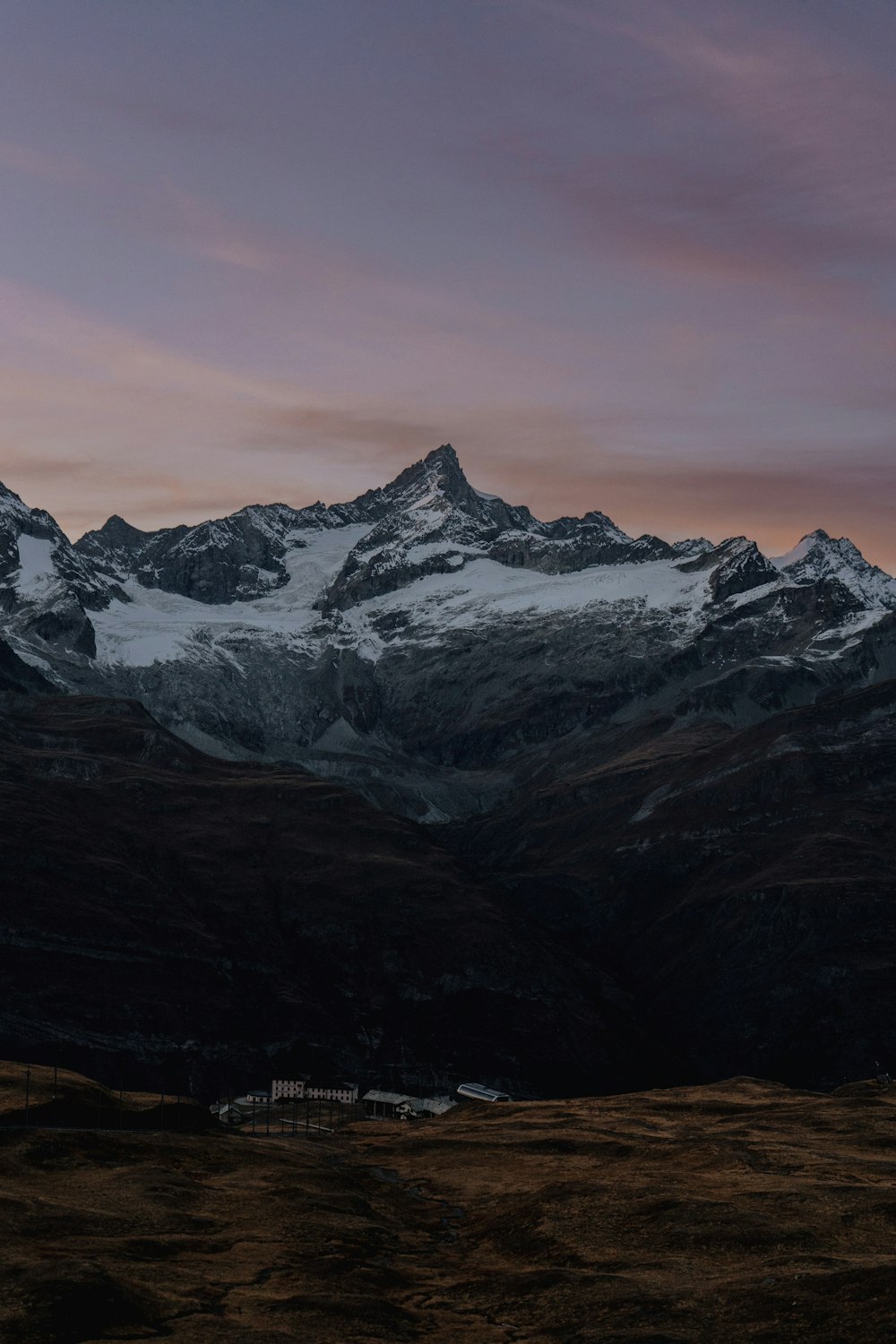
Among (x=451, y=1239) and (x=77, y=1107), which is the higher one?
(x=77, y=1107)

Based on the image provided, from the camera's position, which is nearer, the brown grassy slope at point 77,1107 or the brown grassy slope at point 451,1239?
the brown grassy slope at point 451,1239

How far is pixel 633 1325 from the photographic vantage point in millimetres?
82125

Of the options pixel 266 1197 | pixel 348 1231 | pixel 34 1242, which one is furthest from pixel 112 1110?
pixel 34 1242

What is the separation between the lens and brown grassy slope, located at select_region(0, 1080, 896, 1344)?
3201 inches

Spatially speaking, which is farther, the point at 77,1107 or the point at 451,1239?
the point at 77,1107

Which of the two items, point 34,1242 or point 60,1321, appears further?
point 34,1242

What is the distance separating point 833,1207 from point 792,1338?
33583mm

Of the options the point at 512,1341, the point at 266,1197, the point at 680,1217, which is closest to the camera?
the point at 512,1341

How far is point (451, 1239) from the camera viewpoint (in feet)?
371

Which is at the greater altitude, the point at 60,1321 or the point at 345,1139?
the point at 60,1321

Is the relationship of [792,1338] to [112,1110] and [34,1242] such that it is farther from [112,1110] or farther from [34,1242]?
[112,1110]

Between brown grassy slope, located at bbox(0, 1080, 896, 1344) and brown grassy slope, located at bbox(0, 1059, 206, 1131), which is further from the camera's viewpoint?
brown grassy slope, located at bbox(0, 1059, 206, 1131)

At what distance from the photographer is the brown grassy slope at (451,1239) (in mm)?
81312

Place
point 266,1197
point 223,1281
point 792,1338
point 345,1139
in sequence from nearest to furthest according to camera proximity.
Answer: point 792,1338 < point 223,1281 < point 266,1197 < point 345,1139
